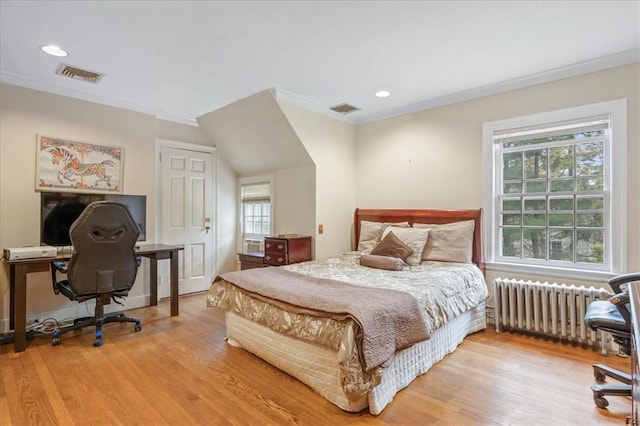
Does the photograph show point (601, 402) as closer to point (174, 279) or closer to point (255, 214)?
point (174, 279)

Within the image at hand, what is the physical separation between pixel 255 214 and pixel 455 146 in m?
2.97

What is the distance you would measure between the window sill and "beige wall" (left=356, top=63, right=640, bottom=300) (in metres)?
0.07

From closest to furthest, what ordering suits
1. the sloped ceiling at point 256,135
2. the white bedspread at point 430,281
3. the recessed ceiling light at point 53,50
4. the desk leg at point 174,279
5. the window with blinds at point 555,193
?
1. the white bedspread at point 430,281
2. the recessed ceiling light at point 53,50
3. the window with blinds at point 555,193
4. the desk leg at point 174,279
5. the sloped ceiling at point 256,135

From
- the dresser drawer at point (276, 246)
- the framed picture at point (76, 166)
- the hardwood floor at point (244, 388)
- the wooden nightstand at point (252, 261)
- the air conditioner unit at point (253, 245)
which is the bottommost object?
the hardwood floor at point (244, 388)

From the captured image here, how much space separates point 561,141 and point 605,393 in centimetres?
221

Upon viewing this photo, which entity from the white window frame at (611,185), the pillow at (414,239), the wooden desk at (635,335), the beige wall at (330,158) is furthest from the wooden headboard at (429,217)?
the wooden desk at (635,335)

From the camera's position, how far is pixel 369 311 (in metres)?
Result: 1.91

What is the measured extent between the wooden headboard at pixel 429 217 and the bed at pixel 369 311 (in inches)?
0.4

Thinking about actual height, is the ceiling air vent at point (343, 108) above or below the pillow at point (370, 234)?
above

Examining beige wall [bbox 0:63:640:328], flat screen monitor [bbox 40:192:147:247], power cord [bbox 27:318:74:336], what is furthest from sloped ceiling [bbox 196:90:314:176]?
power cord [bbox 27:318:74:336]

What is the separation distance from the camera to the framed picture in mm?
3355

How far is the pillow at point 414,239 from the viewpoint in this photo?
338cm

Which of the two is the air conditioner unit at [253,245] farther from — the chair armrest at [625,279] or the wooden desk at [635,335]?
the wooden desk at [635,335]

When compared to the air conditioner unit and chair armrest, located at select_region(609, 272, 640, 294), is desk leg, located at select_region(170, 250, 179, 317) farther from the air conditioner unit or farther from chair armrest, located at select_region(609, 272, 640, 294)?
chair armrest, located at select_region(609, 272, 640, 294)
